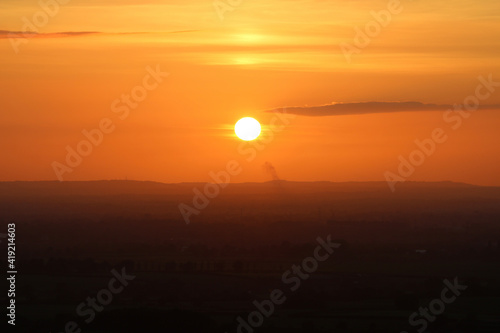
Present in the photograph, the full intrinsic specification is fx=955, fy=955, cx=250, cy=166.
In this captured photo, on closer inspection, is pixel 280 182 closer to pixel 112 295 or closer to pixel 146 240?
pixel 146 240

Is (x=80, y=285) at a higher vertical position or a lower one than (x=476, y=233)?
lower

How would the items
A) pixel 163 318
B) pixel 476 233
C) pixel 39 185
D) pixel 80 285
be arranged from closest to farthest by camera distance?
pixel 163 318, pixel 80 285, pixel 476 233, pixel 39 185

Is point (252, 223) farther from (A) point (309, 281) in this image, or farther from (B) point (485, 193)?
(B) point (485, 193)

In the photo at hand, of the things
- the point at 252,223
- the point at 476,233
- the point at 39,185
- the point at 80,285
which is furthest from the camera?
the point at 39,185

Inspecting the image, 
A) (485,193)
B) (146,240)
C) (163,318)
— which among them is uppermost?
(485,193)

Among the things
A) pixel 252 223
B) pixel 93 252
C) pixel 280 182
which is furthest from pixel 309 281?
pixel 280 182

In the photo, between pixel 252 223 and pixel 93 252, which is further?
pixel 252 223
